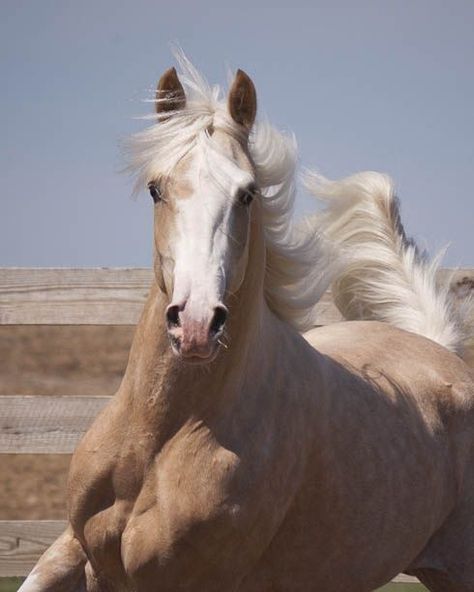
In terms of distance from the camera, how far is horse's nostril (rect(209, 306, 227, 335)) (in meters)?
2.82

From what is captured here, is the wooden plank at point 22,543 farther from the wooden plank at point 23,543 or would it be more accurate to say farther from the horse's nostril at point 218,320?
the horse's nostril at point 218,320

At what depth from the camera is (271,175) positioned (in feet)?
11.8

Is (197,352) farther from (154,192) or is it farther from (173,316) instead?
(154,192)

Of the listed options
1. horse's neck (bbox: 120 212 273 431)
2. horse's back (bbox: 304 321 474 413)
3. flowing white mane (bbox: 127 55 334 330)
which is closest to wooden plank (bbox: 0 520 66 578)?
horse's back (bbox: 304 321 474 413)

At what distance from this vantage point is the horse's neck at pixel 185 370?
3.33 meters

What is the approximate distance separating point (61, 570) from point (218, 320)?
3.63 feet

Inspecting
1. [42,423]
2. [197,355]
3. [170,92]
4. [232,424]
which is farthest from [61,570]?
[42,423]

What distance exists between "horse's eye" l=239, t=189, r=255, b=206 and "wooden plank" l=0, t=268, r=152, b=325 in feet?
7.68

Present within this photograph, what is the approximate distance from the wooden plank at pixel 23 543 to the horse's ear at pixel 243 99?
8.86ft

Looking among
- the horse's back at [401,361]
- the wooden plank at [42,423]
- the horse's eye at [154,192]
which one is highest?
the horse's eye at [154,192]

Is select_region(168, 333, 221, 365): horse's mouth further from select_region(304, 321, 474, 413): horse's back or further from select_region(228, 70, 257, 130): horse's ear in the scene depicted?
select_region(304, 321, 474, 413): horse's back

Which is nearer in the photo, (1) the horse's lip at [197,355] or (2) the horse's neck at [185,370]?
(1) the horse's lip at [197,355]

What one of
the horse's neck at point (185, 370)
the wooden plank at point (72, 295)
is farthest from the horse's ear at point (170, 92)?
the wooden plank at point (72, 295)

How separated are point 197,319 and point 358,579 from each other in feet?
4.95
